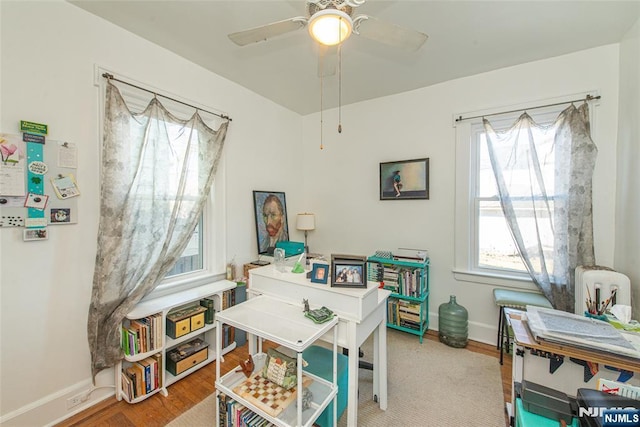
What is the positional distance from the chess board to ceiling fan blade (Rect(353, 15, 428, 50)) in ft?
6.56

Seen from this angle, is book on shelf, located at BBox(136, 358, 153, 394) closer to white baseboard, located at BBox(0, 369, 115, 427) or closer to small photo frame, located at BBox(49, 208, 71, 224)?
white baseboard, located at BBox(0, 369, 115, 427)

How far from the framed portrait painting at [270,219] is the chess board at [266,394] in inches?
66.9

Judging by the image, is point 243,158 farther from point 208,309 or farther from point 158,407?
point 158,407

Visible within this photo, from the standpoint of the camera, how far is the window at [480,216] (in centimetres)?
260

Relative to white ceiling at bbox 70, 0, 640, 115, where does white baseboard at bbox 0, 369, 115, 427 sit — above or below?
below

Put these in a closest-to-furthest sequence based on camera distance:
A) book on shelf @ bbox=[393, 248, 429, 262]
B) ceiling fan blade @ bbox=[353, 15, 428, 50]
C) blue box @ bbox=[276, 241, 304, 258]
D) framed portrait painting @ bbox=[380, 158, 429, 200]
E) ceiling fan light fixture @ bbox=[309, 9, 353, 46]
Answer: ceiling fan light fixture @ bbox=[309, 9, 353, 46]
ceiling fan blade @ bbox=[353, 15, 428, 50]
book on shelf @ bbox=[393, 248, 429, 262]
framed portrait painting @ bbox=[380, 158, 429, 200]
blue box @ bbox=[276, 241, 304, 258]

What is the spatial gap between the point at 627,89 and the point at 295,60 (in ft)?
8.87

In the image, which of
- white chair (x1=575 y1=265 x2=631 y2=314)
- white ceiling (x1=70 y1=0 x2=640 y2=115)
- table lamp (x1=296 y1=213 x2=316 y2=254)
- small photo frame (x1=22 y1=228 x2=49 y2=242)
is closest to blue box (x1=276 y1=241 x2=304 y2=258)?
table lamp (x1=296 y1=213 x2=316 y2=254)

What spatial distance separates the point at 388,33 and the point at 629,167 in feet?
7.07

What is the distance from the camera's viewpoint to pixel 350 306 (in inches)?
57.0

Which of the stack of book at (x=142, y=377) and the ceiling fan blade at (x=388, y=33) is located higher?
the ceiling fan blade at (x=388, y=33)

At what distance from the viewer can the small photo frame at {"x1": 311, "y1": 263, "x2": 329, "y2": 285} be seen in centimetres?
158

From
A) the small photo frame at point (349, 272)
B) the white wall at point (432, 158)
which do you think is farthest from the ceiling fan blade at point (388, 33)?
the white wall at point (432, 158)

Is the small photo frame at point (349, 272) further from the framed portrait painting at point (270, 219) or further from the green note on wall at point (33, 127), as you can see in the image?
the green note on wall at point (33, 127)
